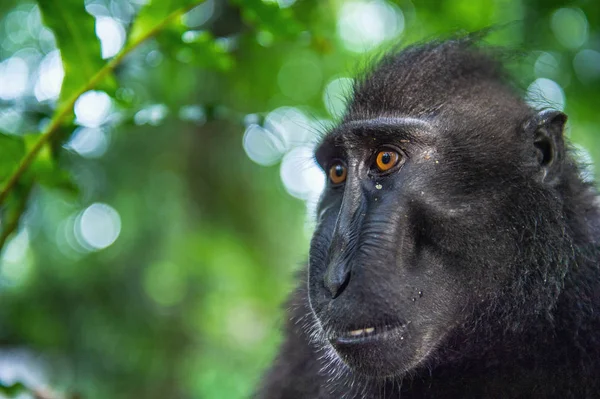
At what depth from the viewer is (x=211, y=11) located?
19.5 ft

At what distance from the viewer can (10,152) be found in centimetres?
293

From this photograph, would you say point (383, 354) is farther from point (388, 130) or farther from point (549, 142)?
point (549, 142)

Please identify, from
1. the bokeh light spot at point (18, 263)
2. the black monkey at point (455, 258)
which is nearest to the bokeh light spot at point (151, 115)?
the black monkey at point (455, 258)

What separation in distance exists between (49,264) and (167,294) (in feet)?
5.56

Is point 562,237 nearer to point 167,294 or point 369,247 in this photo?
point 369,247

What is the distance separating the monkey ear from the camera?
279 cm

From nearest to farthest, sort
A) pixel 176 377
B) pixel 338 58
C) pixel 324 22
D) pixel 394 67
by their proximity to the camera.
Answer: pixel 394 67, pixel 324 22, pixel 176 377, pixel 338 58

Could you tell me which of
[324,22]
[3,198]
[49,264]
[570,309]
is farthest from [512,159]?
[49,264]

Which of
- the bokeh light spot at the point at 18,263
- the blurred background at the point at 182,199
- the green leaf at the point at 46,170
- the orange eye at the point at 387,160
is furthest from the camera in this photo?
the bokeh light spot at the point at 18,263

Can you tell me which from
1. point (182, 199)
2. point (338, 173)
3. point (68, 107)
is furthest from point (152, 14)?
point (182, 199)

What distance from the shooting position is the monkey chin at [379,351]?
2.43m

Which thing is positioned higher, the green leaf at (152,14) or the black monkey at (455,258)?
the green leaf at (152,14)

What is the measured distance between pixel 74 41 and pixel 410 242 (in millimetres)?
1762

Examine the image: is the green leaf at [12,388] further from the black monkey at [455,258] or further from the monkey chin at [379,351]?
the monkey chin at [379,351]
